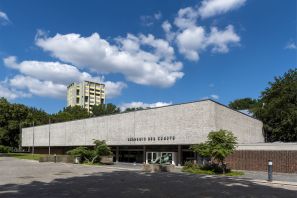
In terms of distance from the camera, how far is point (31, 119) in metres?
93.4

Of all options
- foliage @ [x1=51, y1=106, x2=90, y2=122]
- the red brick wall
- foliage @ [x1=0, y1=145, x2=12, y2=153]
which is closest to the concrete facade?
the red brick wall

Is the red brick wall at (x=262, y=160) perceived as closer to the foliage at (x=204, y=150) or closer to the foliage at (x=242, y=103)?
the foliage at (x=204, y=150)

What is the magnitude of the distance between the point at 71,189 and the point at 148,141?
95.0 feet

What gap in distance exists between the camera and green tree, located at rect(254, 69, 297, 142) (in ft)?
175

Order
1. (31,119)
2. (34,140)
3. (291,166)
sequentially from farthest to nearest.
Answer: (31,119) → (34,140) → (291,166)

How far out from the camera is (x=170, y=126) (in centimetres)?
4369

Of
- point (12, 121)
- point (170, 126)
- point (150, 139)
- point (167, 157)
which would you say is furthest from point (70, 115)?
point (170, 126)

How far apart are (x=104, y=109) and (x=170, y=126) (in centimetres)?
10546

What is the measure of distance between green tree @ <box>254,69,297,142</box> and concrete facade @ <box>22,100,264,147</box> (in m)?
3.25

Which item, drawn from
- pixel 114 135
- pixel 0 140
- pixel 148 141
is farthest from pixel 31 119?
pixel 148 141

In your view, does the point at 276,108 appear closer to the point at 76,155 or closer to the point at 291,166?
the point at 291,166

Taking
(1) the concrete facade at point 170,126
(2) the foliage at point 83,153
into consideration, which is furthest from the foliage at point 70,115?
(2) the foliage at point 83,153

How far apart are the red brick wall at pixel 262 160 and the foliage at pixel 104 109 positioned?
10929 centimetres

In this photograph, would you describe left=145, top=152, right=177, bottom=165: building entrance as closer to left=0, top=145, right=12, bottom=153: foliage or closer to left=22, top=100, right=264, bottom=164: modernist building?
left=22, top=100, right=264, bottom=164: modernist building
